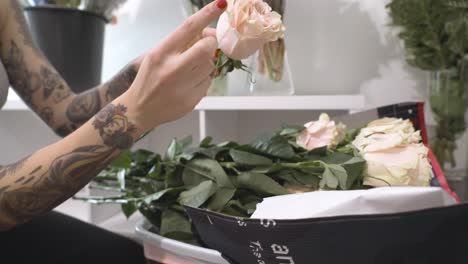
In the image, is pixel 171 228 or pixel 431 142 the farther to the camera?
pixel 431 142

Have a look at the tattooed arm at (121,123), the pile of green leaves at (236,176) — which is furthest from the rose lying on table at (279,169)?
the tattooed arm at (121,123)

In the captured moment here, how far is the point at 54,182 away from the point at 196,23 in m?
0.27

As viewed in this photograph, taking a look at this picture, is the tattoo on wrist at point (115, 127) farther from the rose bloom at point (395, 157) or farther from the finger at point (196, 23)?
the rose bloom at point (395, 157)

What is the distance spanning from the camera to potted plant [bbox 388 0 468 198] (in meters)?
0.83

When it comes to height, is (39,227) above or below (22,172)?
below

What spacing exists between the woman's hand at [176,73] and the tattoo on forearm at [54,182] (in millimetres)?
71

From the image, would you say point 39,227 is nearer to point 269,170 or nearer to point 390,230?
point 269,170

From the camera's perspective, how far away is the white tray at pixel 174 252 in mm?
490

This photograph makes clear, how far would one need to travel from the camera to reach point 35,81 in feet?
2.81

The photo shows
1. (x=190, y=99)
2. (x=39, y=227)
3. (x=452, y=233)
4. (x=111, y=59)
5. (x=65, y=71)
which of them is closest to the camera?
(x=452, y=233)

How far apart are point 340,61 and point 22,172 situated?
2.69 feet

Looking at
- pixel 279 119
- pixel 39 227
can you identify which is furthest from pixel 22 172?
pixel 279 119

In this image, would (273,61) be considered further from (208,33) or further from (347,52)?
(208,33)

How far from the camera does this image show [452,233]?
0.34 m
